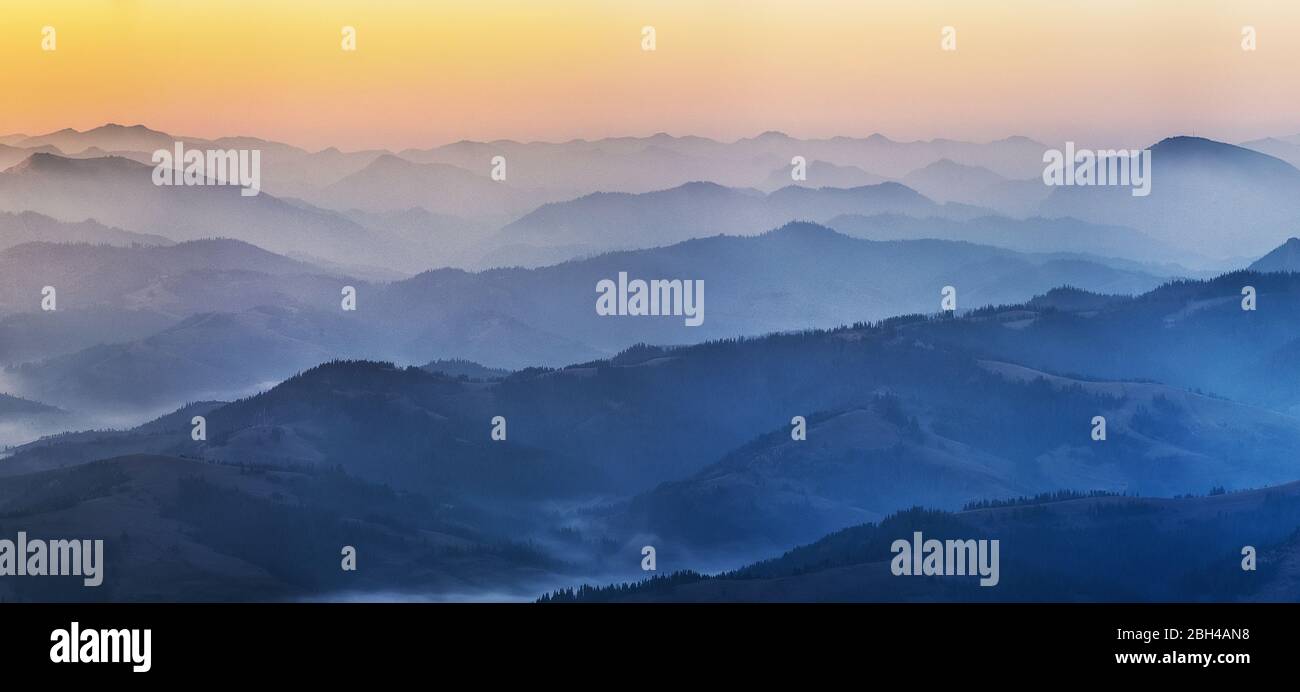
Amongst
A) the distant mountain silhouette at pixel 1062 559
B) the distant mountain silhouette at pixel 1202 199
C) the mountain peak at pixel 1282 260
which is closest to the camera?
the distant mountain silhouette at pixel 1062 559

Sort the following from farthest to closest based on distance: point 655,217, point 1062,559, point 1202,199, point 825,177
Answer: point 825,177 → point 1202,199 → point 655,217 → point 1062,559

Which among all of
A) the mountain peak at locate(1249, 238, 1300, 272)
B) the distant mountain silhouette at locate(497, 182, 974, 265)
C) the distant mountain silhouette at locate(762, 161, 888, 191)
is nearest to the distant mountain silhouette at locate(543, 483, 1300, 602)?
the mountain peak at locate(1249, 238, 1300, 272)

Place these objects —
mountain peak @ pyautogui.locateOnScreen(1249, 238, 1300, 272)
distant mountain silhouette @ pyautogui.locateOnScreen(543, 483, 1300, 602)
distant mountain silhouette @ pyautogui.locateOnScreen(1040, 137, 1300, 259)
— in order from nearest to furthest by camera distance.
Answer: distant mountain silhouette @ pyautogui.locateOnScreen(543, 483, 1300, 602) < distant mountain silhouette @ pyautogui.locateOnScreen(1040, 137, 1300, 259) < mountain peak @ pyautogui.locateOnScreen(1249, 238, 1300, 272)

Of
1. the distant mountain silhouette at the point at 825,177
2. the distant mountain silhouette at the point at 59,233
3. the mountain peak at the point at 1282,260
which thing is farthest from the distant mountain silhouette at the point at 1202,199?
the distant mountain silhouette at the point at 59,233

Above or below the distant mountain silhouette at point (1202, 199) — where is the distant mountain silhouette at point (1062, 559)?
below

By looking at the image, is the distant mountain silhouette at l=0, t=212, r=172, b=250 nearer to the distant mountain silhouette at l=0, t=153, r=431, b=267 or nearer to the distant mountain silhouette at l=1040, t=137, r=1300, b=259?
the distant mountain silhouette at l=0, t=153, r=431, b=267

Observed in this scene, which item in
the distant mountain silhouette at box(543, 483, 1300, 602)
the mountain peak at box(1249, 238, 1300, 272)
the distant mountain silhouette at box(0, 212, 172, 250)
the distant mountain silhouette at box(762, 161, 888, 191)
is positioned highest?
the distant mountain silhouette at box(762, 161, 888, 191)

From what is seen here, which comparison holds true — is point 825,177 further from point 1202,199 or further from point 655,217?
point 1202,199

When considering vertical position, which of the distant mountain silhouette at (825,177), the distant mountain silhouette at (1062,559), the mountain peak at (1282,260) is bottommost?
the distant mountain silhouette at (1062,559)

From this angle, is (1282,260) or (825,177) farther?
(825,177)

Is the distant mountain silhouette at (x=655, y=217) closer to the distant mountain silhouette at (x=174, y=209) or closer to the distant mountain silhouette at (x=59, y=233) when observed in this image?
the distant mountain silhouette at (x=174, y=209)

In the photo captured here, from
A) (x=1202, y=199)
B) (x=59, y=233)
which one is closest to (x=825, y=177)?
(x=1202, y=199)

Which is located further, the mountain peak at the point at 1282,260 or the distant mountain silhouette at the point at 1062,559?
the mountain peak at the point at 1282,260
